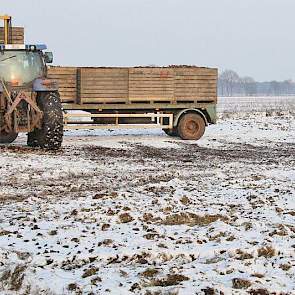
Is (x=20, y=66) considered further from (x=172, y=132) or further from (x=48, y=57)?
(x=172, y=132)

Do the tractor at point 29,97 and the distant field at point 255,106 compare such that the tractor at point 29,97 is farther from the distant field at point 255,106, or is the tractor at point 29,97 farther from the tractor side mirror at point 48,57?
the distant field at point 255,106

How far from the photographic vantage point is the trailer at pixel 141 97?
54.4 feet

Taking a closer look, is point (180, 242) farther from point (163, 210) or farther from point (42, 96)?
point (42, 96)

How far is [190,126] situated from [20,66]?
6.18 m

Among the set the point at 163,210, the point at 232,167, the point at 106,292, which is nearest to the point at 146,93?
the point at 232,167

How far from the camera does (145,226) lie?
5.71m

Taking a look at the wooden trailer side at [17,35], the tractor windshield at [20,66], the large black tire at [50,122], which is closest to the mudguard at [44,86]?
the large black tire at [50,122]

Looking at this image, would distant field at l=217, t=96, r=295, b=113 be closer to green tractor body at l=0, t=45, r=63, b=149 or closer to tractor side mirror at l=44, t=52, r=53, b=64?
tractor side mirror at l=44, t=52, r=53, b=64

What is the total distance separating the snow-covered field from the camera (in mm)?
4172

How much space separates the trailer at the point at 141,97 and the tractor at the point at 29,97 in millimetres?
2597

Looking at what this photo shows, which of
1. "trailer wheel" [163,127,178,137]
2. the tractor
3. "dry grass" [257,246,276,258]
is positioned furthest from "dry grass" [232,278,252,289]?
"trailer wheel" [163,127,178,137]

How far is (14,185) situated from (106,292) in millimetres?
4774

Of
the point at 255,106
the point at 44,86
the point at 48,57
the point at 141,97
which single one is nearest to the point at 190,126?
the point at 141,97

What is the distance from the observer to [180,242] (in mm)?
5133
